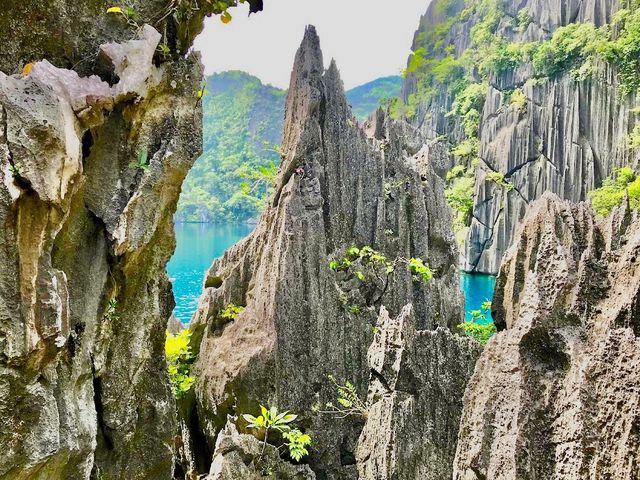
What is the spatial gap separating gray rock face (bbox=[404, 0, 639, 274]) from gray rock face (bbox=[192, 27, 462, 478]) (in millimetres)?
19635

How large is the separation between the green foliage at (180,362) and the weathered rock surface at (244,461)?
7.27 ft

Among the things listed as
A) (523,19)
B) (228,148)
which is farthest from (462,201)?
(228,148)

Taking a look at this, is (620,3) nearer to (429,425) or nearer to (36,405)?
(429,425)

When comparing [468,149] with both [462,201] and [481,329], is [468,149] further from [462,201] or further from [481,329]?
[481,329]

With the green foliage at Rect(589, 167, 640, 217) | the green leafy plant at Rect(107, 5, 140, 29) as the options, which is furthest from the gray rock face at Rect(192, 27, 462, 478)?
the green foliage at Rect(589, 167, 640, 217)

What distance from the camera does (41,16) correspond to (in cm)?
264

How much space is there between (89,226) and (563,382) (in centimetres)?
283

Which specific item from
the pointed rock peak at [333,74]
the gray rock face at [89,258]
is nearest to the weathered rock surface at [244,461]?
the gray rock face at [89,258]

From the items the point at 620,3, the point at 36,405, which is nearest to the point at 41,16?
the point at 36,405

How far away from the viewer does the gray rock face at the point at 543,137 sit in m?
24.9

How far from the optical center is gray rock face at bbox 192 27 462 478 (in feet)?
21.0

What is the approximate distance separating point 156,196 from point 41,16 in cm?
120

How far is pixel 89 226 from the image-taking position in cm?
296

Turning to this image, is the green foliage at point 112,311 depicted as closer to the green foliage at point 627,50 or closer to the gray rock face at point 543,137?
the gray rock face at point 543,137
